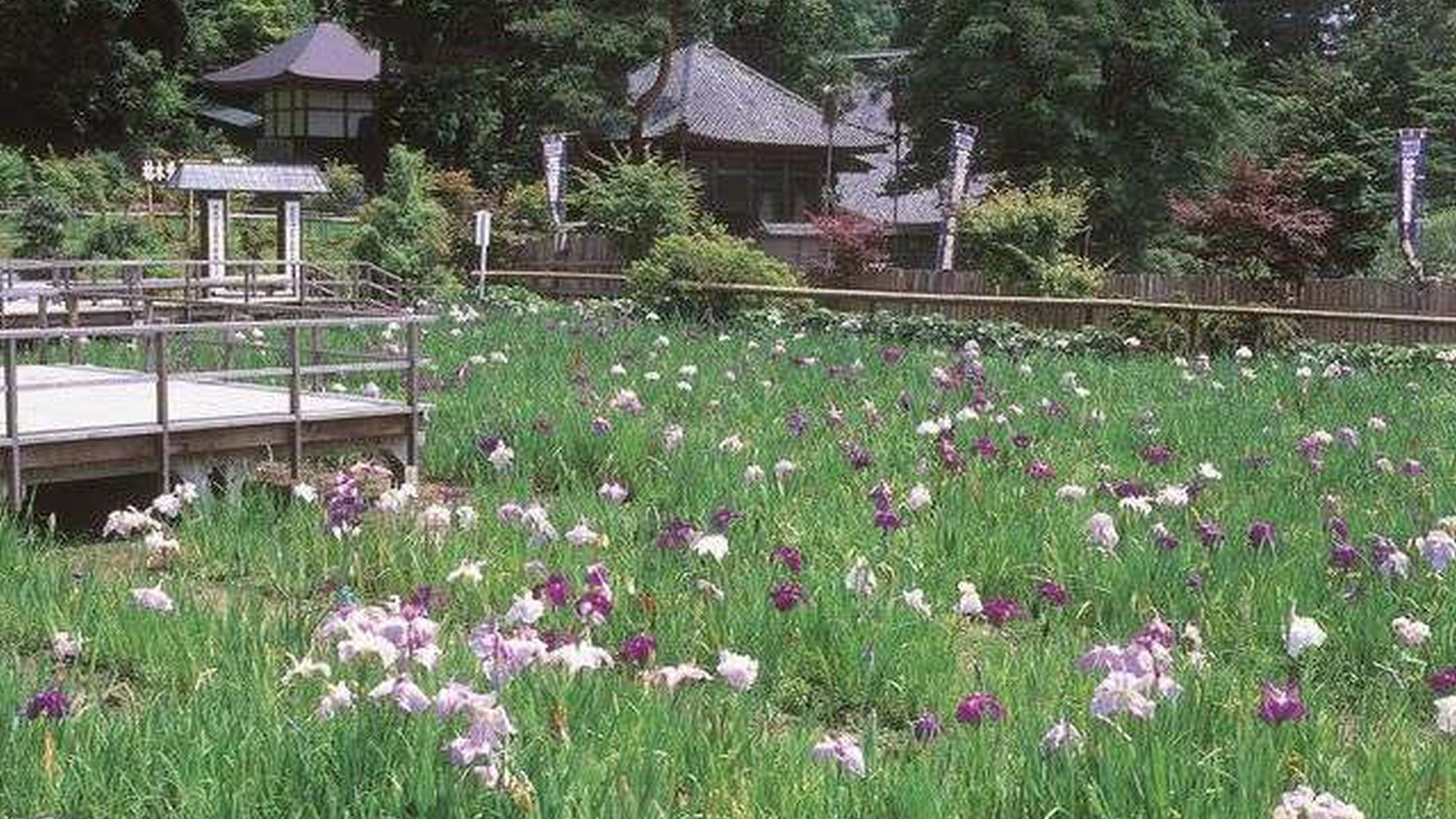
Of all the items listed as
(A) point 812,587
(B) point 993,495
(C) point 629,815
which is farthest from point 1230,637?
(C) point 629,815

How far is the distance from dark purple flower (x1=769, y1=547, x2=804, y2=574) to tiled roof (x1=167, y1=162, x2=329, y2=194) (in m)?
17.6

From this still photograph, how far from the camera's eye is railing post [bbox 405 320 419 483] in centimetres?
839

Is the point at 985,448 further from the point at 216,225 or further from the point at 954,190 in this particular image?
the point at 954,190

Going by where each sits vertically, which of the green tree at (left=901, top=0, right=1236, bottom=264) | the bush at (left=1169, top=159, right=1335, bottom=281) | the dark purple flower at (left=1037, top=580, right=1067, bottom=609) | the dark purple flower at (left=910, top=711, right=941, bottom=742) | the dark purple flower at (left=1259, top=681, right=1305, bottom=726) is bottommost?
the dark purple flower at (left=910, top=711, right=941, bottom=742)

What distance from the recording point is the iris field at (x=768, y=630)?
3.20 metres

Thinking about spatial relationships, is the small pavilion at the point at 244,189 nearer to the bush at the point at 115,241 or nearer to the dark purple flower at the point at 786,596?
the bush at the point at 115,241

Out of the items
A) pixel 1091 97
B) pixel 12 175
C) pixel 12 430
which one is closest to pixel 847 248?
pixel 1091 97

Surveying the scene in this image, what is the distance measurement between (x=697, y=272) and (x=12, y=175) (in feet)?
53.9

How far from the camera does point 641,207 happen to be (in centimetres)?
2558

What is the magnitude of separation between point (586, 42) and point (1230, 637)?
91.9ft

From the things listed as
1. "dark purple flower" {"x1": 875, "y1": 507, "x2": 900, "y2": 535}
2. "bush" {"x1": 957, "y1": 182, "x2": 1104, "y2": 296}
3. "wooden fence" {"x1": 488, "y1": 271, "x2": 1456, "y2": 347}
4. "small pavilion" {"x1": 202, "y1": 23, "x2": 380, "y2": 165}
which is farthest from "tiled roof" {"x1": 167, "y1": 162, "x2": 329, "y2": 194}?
"small pavilion" {"x1": 202, "y1": 23, "x2": 380, "y2": 165}

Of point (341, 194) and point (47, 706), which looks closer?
point (47, 706)

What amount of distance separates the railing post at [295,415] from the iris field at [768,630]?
0.44 m

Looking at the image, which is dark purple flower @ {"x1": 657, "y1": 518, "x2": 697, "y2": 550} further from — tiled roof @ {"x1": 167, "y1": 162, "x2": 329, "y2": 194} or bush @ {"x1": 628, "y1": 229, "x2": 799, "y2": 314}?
tiled roof @ {"x1": 167, "y1": 162, "x2": 329, "y2": 194}
